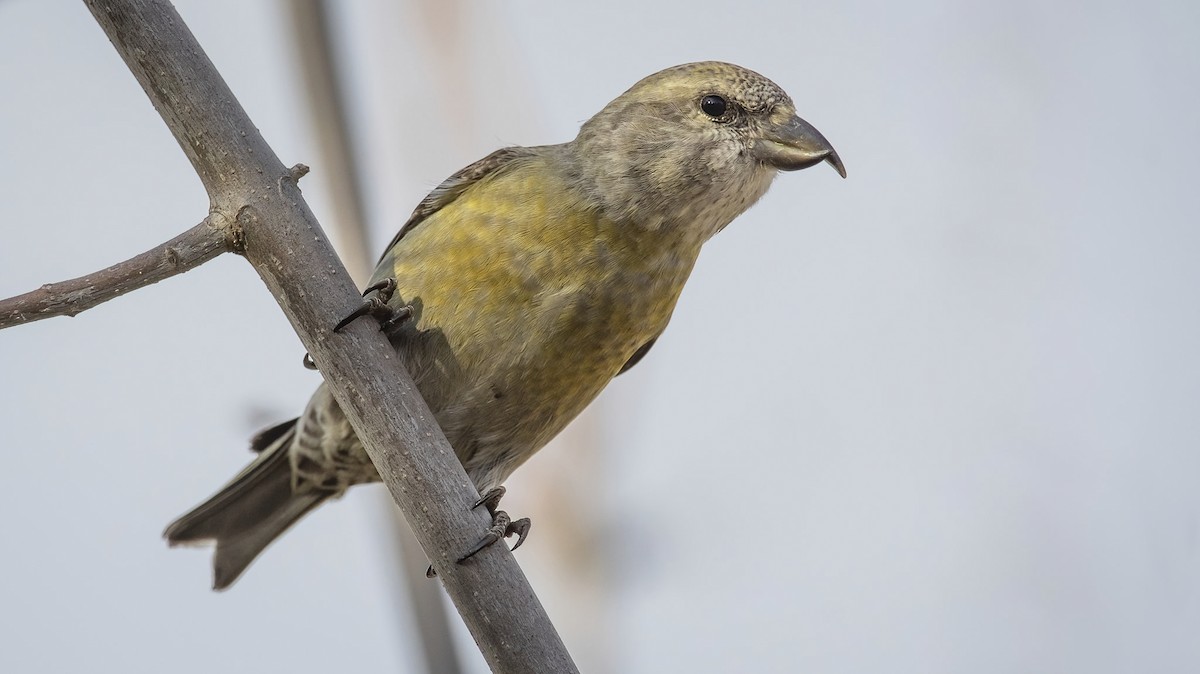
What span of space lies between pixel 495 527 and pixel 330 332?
0.60 meters

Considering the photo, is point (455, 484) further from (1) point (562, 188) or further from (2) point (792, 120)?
(2) point (792, 120)

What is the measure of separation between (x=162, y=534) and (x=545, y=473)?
5.15ft

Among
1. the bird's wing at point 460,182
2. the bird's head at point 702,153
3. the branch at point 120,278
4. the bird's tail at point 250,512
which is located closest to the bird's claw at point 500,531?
the branch at point 120,278

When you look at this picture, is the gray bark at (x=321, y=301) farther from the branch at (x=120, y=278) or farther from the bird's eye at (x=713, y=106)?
the bird's eye at (x=713, y=106)

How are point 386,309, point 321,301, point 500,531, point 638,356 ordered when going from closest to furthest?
point 321,301 < point 500,531 < point 386,309 < point 638,356

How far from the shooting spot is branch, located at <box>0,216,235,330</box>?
238cm

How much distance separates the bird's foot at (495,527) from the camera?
267 centimetres

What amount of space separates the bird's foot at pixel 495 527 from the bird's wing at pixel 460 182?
1.26 metres

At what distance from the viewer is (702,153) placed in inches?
149

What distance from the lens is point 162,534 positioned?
4383 millimetres

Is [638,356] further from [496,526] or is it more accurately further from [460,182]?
A: [496,526]

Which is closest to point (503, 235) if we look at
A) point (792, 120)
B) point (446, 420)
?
point (446, 420)

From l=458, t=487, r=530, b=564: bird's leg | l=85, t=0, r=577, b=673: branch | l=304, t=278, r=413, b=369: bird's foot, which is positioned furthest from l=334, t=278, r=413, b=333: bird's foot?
l=458, t=487, r=530, b=564: bird's leg

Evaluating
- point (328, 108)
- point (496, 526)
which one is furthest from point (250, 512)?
point (496, 526)
